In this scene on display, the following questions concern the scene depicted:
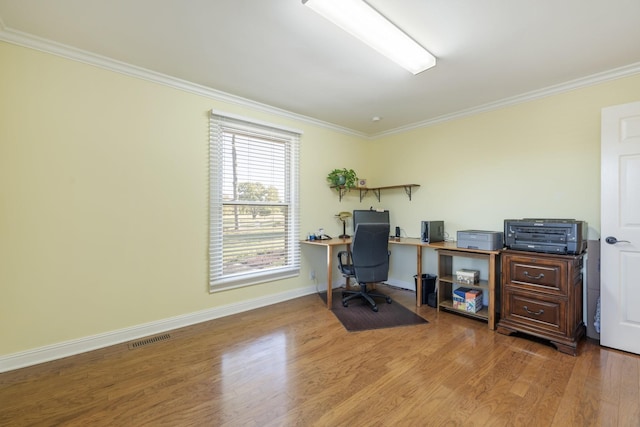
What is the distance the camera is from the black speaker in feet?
11.1

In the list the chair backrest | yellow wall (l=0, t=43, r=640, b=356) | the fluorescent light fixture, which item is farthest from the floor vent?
the fluorescent light fixture

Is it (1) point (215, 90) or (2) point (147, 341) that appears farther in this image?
(1) point (215, 90)

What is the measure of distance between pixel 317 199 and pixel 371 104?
1.46 metres

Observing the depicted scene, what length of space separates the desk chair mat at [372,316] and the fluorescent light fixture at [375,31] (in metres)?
2.47

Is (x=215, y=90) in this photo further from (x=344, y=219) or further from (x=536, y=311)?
(x=536, y=311)

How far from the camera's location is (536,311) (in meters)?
2.47

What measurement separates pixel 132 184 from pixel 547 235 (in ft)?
12.6

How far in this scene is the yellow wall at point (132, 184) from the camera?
2.09 meters

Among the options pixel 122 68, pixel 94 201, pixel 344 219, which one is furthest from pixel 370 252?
pixel 122 68

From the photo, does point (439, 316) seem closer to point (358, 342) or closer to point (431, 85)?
point (358, 342)

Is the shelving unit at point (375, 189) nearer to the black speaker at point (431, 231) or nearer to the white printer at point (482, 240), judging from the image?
the black speaker at point (431, 231)

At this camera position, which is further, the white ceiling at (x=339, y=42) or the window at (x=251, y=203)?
the window at (x=251, y=203)

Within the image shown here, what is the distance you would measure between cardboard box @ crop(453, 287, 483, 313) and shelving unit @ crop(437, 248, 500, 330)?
0.13 feet

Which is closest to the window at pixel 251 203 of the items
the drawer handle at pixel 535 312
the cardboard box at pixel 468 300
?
the cardboard box at pixel 468 300
